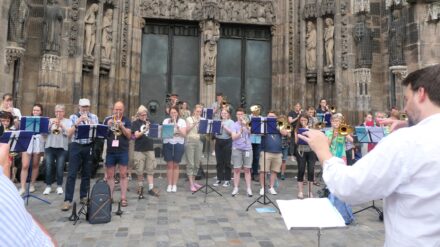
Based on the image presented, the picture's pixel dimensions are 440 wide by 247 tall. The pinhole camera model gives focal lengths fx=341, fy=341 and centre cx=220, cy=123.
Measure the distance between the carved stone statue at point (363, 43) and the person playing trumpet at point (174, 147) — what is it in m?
7.23

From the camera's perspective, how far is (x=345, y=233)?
5086mm

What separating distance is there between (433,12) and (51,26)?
37.1 feet

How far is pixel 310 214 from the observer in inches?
98.3

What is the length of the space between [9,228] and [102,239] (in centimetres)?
387

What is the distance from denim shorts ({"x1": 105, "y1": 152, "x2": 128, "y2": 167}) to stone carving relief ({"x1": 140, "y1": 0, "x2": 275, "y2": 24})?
27.0ft

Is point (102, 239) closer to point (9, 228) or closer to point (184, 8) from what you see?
point (9, 228)

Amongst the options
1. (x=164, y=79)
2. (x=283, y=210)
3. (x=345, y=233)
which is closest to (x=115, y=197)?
(x=345, y=233)

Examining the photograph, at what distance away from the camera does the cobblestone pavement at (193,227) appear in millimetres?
4582

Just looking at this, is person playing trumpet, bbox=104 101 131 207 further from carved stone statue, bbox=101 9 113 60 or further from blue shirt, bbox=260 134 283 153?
carved stone statue, bbox=101 9 113 60

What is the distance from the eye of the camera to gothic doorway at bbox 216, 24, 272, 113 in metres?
13.9

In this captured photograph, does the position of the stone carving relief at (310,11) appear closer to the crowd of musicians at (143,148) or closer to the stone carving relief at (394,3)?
the stone carving relief at (394,3)

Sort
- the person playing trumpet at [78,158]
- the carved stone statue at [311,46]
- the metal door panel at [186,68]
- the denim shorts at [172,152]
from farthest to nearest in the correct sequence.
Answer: the metal door panel at [186,68]
the carved stone statue at [311,46]
the denim shorts at [172,152]
the person playing trumpet at [78,158]

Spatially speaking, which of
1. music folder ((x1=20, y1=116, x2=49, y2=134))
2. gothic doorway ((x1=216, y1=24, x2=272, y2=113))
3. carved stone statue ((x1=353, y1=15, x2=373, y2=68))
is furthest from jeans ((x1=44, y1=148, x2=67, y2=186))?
carved stone statue ((x1=353, y1=15, x2=373, y2=68))

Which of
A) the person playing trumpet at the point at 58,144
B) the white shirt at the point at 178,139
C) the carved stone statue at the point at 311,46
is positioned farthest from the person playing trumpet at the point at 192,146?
the carved stone statue at the point at 311,46
